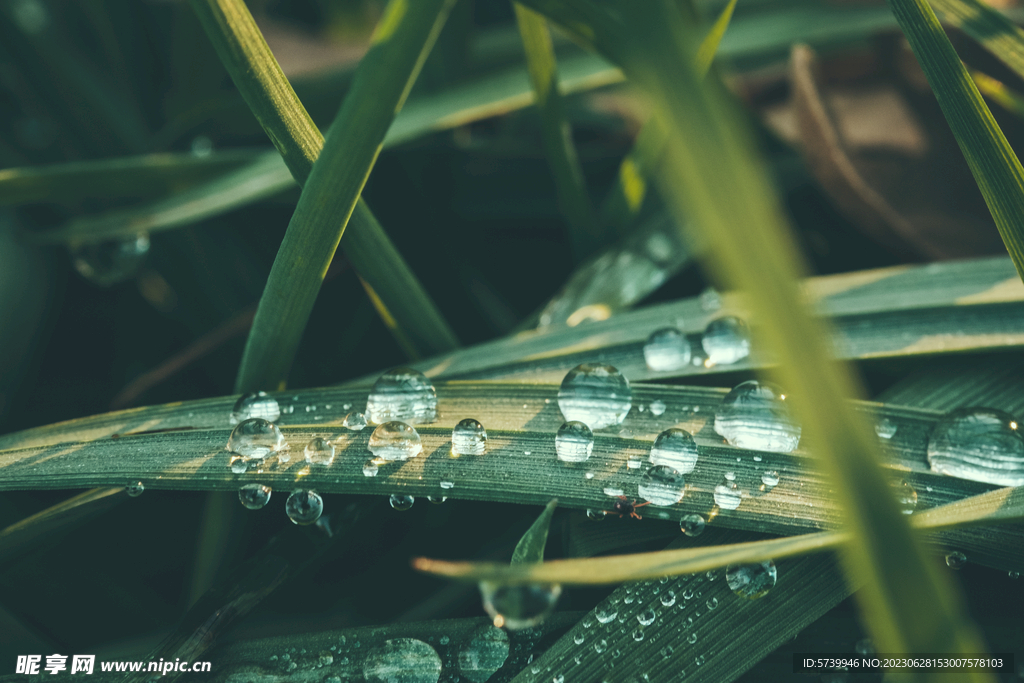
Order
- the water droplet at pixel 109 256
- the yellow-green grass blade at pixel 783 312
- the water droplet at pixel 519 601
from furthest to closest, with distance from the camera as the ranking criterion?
the water droplet at pixel 109 256 → the water droplet at pixel 519 601 → the yellow-green grass blade at pixel 783 312

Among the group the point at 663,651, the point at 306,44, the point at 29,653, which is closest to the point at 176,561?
the point at 29,653

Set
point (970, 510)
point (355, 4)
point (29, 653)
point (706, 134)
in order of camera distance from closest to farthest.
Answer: point (706, 134) → point (970, 510) → point (29, 653) → point (355, 4)

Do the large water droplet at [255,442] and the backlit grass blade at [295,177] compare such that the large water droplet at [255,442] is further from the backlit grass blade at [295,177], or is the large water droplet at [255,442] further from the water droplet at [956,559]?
the water droplet at [956,559]

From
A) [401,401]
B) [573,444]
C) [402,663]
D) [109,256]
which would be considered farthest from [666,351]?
[109,256]

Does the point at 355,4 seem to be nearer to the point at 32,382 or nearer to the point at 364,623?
the point at 32,382

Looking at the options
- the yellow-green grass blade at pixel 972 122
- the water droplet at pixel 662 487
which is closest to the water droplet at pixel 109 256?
the water droplet at pixel 662 487

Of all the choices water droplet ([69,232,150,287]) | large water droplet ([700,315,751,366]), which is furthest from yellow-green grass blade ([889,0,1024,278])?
water droplet ([69,232,150,287])
